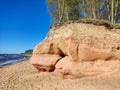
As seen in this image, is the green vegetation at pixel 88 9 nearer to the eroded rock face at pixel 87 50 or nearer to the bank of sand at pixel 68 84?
the eroded rock face at pixel 87 50

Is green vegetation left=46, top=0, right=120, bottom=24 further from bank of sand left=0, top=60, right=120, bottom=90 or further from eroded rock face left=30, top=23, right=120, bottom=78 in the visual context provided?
bank of sand left=0, top=60, right=120, bottom=90

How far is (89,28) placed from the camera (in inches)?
455

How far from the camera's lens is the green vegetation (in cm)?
2461

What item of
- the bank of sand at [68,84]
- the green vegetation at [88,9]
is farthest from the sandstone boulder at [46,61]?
the green vegetation at [88,9]

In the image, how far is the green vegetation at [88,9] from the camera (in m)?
24.6

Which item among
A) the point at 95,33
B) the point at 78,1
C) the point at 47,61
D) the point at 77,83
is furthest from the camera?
the point at 78,1

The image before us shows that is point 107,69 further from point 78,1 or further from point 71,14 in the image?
point 71,14

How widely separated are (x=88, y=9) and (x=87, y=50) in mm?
17377

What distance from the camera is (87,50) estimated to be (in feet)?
→ 34.7

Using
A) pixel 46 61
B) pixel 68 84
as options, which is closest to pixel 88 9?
pixel 46 61

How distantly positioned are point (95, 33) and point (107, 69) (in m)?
1.98

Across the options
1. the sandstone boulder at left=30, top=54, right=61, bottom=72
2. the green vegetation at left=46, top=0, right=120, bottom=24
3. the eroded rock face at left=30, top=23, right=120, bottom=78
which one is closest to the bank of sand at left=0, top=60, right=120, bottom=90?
the eroded rock face at left=30, top=23, right=120, bottom=78

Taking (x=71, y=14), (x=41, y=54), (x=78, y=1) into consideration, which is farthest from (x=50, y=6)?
(x=41, y=54)

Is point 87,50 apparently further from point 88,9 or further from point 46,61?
point 88,9
